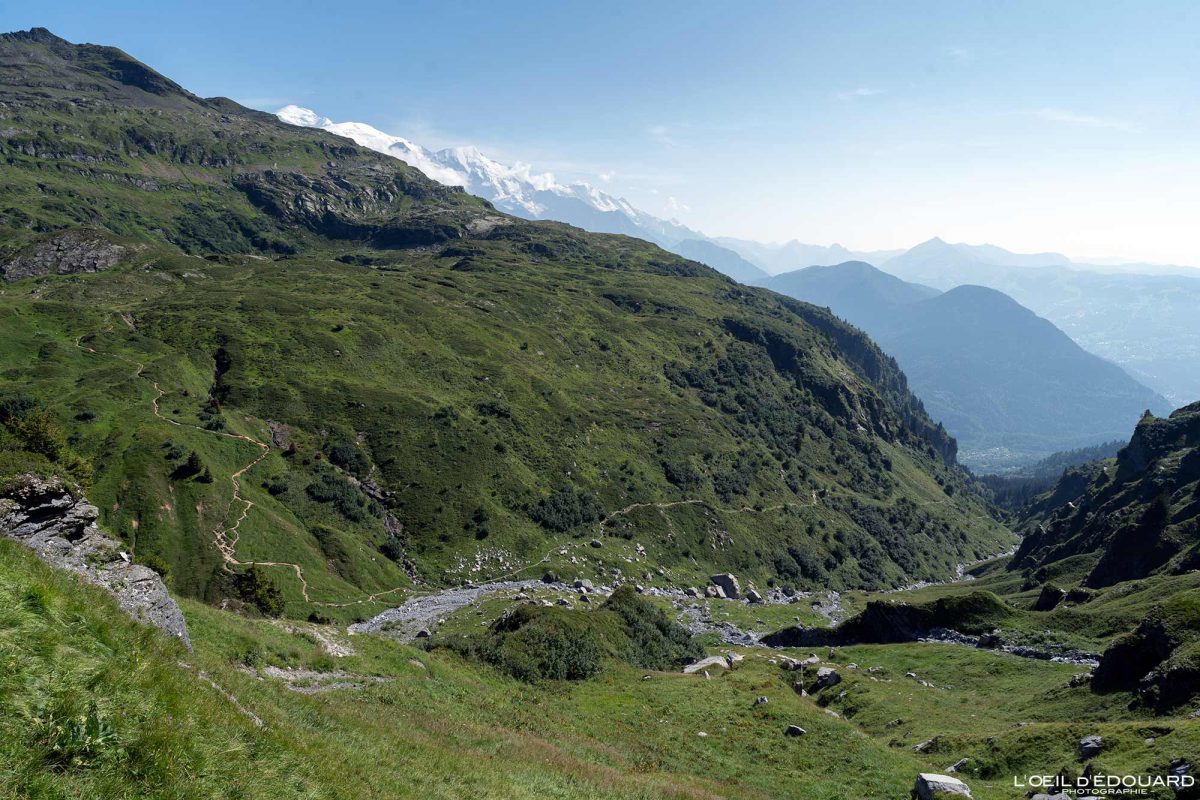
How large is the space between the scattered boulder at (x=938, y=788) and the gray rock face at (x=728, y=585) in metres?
93.5

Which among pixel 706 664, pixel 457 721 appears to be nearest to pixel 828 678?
pixel 706 664

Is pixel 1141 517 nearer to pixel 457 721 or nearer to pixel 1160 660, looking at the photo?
pixel 1160 660

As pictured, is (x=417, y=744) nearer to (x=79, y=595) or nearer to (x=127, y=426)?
(x=79, y=595)

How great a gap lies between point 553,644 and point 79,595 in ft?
119

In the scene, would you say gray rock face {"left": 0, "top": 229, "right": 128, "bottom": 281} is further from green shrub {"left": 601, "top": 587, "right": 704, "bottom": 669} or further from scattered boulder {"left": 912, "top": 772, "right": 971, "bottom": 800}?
scattered boulder {"left": 912, "top": 772, "right": 971, "bottom": 800}

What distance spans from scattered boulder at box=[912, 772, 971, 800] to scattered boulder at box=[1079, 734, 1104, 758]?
17.7 ft

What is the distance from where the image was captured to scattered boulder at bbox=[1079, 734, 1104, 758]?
25.8 m

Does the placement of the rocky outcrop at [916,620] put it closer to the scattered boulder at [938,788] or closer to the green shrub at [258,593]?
the scattered boulder at [938,788]

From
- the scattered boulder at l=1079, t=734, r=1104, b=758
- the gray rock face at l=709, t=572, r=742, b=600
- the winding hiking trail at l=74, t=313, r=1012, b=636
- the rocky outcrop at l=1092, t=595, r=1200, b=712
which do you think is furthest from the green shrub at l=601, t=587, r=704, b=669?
the gray rock face at l=709, t=572, r=742, b=600

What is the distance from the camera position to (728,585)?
4638 inches

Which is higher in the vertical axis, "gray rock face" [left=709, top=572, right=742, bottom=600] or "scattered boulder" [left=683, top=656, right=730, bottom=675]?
"scattered boulder" [left=683, top=656, right=730, bottom=675]

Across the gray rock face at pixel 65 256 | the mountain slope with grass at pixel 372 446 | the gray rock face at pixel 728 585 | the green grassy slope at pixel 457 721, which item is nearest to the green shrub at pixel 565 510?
the mountain slope with grass at pixel 372 446

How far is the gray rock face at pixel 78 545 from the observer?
62.6 feet

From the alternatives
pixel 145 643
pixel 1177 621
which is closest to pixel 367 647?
pixel 145 643
